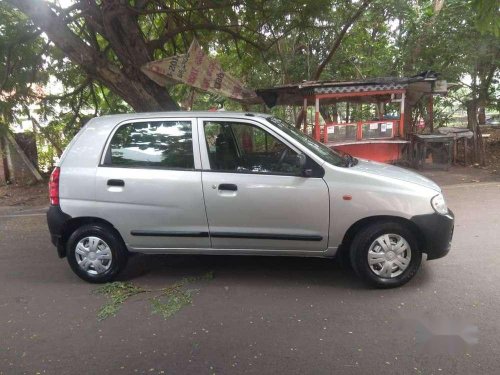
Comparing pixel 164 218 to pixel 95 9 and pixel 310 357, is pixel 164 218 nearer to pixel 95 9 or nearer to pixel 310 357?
pixel 310 357

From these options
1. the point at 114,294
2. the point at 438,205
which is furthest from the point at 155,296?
the point at 438,205

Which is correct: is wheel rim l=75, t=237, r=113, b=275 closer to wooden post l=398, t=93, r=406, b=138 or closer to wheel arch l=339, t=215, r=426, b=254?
wheel arch l=339, t=215, r=426, b=254

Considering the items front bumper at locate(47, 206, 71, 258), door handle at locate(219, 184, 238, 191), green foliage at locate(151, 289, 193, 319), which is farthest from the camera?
front bumper at locate(47, 206, 71, 258)

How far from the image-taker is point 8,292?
4.40 meters

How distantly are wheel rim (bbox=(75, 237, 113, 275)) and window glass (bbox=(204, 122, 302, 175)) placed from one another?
138cm

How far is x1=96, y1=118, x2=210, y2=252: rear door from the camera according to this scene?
164 inches

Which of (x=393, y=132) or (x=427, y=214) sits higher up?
(x=393, y=132)

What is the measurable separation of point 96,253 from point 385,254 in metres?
2.78

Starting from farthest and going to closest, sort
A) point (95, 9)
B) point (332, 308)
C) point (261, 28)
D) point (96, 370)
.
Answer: point (261, 28)
point (95, 9)
point (332, 308)
point (96, 370)

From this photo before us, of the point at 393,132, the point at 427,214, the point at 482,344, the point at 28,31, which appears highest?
the point at 28,31

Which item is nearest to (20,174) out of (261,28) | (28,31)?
(28,31)

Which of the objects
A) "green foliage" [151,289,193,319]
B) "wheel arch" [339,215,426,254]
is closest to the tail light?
"green foliage" [151,289,193,319]

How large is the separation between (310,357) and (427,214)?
171cm

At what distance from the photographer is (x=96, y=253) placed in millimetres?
4414
